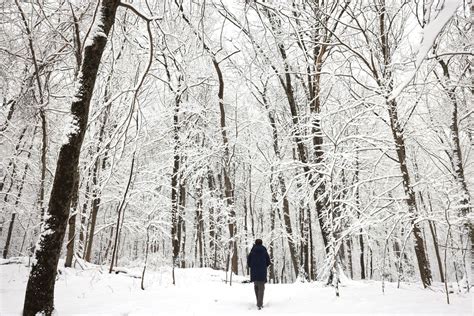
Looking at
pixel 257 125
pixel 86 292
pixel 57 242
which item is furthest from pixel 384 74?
pixel 257 125

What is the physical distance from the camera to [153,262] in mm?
21922

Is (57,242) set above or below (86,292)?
above

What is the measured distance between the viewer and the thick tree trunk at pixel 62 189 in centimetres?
319

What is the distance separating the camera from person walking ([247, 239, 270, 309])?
643 centimetres

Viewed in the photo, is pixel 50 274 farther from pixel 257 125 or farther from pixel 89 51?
pixel 257 125

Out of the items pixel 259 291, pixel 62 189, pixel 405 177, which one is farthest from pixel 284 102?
pixel 62 189

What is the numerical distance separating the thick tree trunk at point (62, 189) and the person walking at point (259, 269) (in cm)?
420

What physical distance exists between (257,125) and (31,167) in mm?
10209

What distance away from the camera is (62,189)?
334cm

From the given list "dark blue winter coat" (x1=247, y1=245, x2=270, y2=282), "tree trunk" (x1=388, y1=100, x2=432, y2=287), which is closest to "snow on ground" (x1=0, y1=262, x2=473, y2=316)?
"dark blue winter coat" (x1=247, y1=245, x2=270, y2=282)

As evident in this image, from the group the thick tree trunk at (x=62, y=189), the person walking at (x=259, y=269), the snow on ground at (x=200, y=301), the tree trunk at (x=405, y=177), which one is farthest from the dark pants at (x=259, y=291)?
the thick tree trunk at (x=62, y=189)

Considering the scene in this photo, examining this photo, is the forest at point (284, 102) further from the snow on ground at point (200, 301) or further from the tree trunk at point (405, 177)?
the snow on ground at point (200, 301)

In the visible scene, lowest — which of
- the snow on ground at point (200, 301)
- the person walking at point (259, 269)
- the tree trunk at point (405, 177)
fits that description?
the snow on ground at point (200, 301)

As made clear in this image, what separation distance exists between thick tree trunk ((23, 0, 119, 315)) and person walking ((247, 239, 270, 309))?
4202mm
